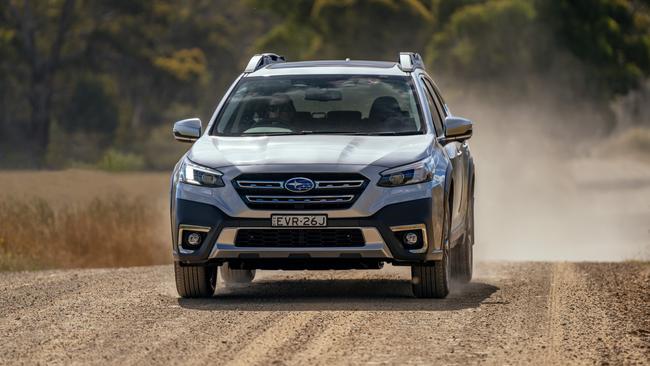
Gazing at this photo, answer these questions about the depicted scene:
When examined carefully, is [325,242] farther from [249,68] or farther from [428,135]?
[249,68]

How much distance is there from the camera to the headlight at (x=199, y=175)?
11.9 meters

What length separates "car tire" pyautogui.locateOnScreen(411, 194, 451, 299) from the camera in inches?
482

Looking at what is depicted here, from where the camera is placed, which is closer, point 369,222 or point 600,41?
point 369,222

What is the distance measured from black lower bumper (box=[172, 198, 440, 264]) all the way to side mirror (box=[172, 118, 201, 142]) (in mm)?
778

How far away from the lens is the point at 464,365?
8.72m

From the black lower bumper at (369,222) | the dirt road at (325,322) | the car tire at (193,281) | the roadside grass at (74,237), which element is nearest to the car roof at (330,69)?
the dirt road at (325,322)

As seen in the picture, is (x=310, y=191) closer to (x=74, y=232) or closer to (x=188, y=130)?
(x=188, y=130)

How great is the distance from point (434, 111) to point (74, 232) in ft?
29.7

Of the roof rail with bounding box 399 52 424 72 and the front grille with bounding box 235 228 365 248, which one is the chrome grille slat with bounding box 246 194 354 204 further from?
the roof rail with bounding box 399 52 424 72

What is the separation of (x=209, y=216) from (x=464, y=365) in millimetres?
3538

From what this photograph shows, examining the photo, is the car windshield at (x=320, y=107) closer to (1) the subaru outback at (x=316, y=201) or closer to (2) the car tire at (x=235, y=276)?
(1) the subaru outback at (x=316, y=201)

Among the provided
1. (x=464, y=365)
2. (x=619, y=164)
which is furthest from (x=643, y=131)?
(x=464, y=365)

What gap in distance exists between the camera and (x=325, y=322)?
10.7m

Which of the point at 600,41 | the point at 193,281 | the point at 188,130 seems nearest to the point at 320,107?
the point at 188,130
